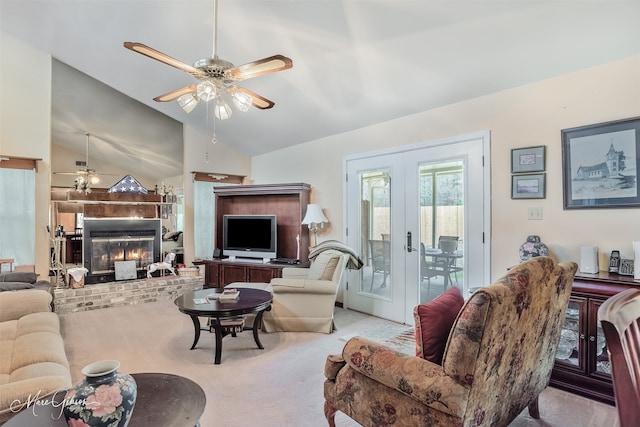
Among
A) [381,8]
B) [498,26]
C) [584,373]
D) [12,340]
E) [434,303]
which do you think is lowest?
[584,373]

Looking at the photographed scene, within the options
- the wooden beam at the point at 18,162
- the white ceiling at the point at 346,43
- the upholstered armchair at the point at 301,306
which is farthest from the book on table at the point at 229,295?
the wooden beam at the point at 18,162

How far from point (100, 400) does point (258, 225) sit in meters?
4.49

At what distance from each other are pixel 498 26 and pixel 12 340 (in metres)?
4.13

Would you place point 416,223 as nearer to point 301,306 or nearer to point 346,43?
point 301,306

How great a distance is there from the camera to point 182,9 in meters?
3.28

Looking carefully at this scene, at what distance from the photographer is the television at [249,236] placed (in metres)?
5.37

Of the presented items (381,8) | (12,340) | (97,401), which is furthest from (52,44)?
(97,401)

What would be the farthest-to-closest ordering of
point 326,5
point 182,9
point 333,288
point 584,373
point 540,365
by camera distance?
point 333,288 → point 182,9 → point 326,5 → point 584,373 → point 540,365

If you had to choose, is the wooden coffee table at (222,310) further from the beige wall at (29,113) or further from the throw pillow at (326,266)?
the beige wall at (29,113)

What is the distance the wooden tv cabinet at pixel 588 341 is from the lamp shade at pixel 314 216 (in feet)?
10.1

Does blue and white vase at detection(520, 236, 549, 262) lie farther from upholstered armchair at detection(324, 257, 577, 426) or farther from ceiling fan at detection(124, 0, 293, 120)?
ceiling fan at detection(124, 0, 293, 120)

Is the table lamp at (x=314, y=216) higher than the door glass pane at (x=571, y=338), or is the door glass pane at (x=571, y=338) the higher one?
the table lamp at (x=314, y=216)

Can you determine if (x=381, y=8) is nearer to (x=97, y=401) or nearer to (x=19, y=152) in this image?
(x=97, y=401)

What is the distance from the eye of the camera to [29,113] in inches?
185
